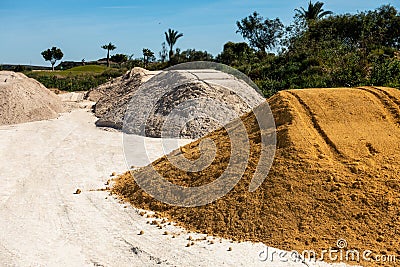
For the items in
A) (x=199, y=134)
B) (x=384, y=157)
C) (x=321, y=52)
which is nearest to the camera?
(x=384, y=157)

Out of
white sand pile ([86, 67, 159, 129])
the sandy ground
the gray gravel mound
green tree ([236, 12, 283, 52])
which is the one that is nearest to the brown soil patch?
the sandy ground

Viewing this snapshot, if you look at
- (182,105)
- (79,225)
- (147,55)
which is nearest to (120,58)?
(147,55)

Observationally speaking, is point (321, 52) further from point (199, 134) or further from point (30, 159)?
point (30, 159)

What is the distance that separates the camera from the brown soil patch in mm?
3984

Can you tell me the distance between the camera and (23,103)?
12.7m

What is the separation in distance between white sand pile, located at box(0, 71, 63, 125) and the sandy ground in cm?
437

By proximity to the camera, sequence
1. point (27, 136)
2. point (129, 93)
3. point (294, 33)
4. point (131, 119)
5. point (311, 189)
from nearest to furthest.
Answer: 1. point (311, 189)
2. point (27, 136)
3. point (131, 119)
4. point (129, 93)
5. point (294, 33)

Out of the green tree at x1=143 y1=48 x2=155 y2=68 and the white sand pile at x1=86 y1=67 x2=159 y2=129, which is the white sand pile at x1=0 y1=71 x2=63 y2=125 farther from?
the green tree at x1=143 y1=48 x2=155 y2=68

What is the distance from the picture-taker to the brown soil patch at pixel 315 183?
3984 mm

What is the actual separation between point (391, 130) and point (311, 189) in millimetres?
1563

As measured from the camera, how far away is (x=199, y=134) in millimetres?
9188

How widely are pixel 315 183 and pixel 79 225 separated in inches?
94.4

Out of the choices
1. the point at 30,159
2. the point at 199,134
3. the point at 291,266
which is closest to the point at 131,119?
the point at 199,134

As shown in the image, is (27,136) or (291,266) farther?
(27,136)
